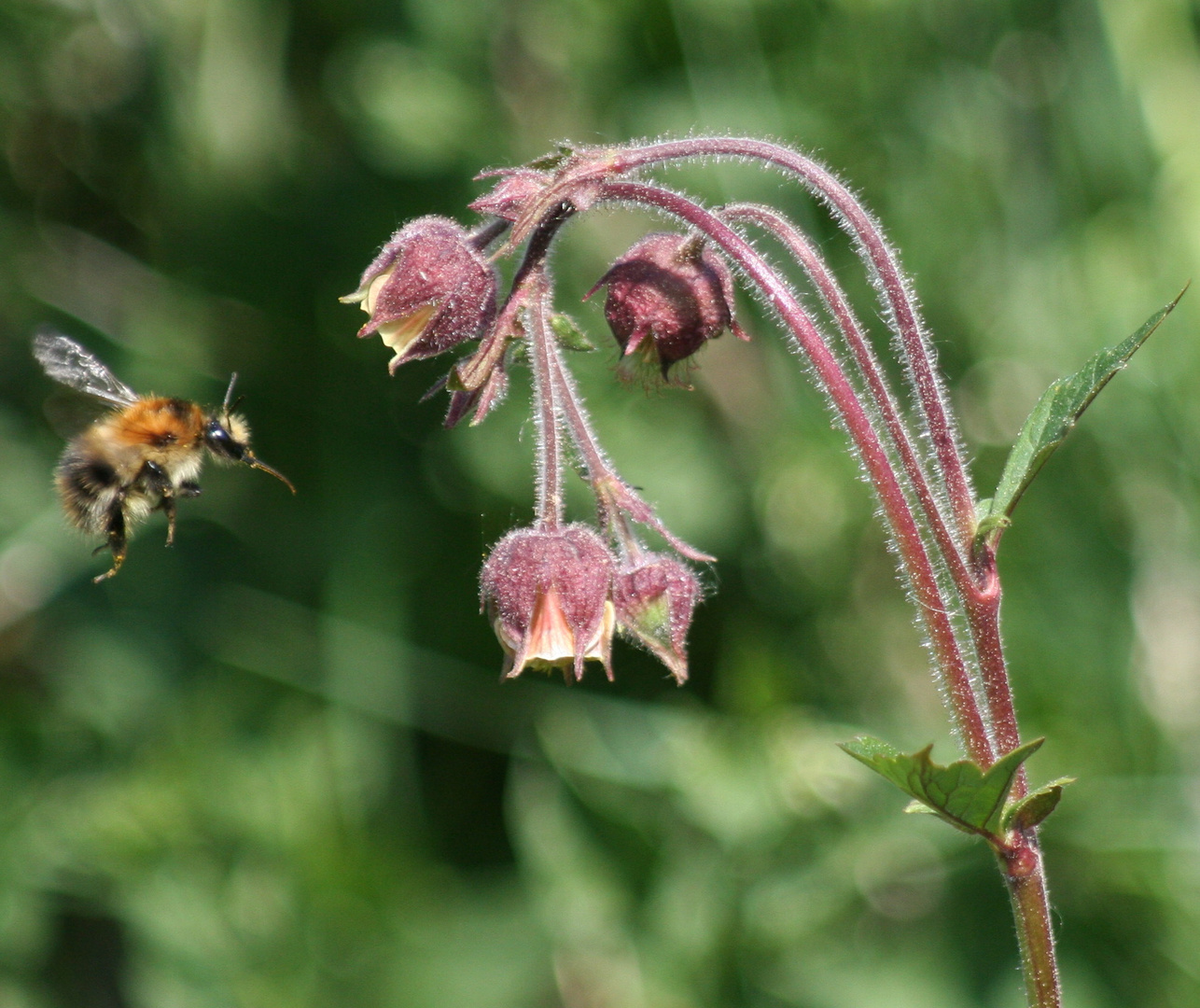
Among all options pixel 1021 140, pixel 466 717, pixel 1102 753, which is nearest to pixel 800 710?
pixel 1102 753

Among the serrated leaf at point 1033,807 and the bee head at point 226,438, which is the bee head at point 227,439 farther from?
the serrated leaf at point 1033,807

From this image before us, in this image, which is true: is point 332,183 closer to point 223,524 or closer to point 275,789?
point 223,524

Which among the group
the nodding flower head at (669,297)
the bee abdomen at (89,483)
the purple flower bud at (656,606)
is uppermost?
the bee abdomen at (89,483)

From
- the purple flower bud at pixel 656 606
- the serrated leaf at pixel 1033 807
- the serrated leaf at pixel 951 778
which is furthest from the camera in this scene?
the purple flower bud at pixel 656 606

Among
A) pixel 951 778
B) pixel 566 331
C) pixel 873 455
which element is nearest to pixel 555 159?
pixel 566 331

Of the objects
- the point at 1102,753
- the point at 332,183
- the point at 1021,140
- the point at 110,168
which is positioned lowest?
the point at 1102,753

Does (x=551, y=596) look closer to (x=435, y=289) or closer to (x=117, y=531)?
(x=435, y=289)

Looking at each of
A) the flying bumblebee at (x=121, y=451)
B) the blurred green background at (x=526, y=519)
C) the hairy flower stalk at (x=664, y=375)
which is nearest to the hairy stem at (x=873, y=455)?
the hairy flower stalk at (x=664, y=375)
